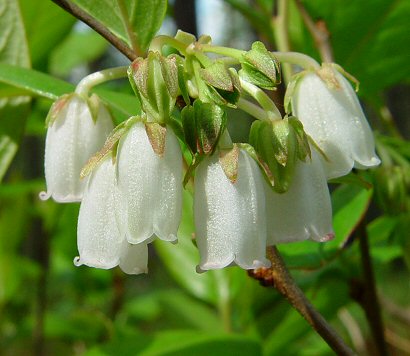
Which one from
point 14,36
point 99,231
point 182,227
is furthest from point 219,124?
point 182,227

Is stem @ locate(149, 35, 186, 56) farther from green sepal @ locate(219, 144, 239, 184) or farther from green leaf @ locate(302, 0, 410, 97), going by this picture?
green leaf @ locate(302, 0, 410, 97)

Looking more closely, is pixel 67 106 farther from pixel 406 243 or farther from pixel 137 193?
pixel 406 243

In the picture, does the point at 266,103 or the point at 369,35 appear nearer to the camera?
the point at 266,103

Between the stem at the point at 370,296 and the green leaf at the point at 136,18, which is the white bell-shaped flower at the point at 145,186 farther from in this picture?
the stem at the point at 370,296

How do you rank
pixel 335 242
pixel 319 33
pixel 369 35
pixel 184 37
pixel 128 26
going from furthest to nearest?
1. pixel 369 35
2. pixel 319 33
3. pixel 335 242
4. pixel 128 26
5. pixel 184 37

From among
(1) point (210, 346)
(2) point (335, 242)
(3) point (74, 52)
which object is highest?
(2) point (335, 242)

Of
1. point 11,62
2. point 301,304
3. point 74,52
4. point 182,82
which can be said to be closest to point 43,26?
point 11,62

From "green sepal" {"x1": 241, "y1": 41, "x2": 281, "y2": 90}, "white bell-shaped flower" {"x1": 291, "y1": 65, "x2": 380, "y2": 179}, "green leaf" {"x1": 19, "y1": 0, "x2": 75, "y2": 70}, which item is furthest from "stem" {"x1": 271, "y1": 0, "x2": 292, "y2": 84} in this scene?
"green sepal" {"x1": 241, "y1": 41, "x2": 281, "y2": 90}

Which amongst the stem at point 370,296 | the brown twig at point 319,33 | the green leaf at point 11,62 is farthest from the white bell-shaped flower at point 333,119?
the green leaf at point 11,62

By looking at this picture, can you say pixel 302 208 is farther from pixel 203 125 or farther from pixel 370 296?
pixel 370 296
